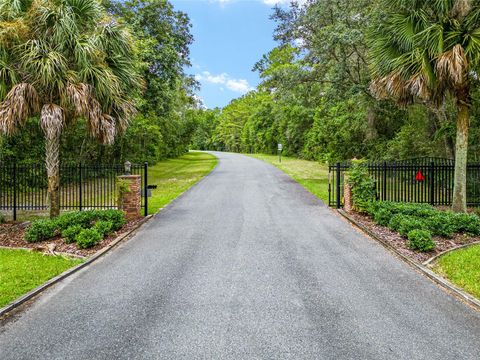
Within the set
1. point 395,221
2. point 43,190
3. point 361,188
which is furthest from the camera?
point 43,190

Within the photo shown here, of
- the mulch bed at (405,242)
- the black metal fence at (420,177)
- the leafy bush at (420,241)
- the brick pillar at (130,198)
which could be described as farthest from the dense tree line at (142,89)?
the leafy bush at (420,241)

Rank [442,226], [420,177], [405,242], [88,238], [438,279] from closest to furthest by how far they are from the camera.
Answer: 1. [438,279]
2. [88,238]
3. [405,242]
4. [442,226]
5. [420,177]

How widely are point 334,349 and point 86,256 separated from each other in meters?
4.54

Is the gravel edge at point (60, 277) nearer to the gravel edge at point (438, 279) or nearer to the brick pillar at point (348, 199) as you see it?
the gravel edge at point (438, 279)

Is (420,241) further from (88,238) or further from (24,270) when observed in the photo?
(24,270)

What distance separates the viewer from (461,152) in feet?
26.9

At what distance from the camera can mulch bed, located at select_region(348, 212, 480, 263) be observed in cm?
579

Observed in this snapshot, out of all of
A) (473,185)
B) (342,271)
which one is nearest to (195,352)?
(342,271)

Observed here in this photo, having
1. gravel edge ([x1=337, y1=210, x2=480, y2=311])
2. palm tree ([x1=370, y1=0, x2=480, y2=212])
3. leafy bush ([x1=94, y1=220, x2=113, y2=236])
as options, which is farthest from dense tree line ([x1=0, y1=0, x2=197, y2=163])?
gravel edge ([x1=337, y1=210, x2=480, y2=311])

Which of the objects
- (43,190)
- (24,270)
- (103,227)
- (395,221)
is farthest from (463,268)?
(43,190)

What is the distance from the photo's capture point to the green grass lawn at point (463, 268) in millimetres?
4516

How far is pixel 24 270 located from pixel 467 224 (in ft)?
26.8

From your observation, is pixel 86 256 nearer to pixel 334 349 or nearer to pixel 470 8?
pixel 334 349

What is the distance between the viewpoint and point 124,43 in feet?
26.4
